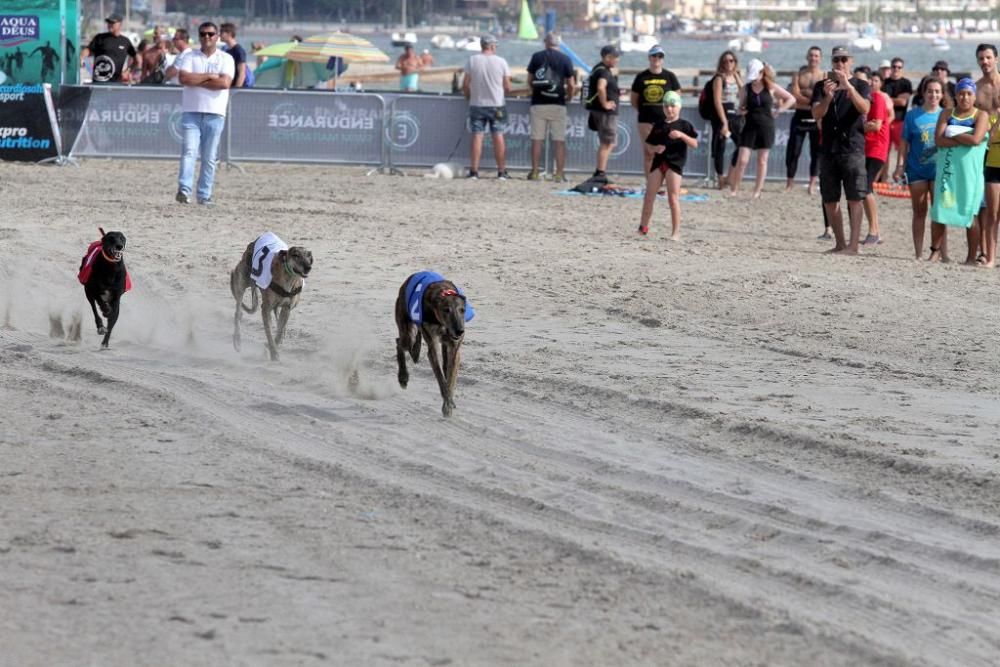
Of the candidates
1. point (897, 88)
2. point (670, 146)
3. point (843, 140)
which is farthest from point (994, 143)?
point (897, 88)

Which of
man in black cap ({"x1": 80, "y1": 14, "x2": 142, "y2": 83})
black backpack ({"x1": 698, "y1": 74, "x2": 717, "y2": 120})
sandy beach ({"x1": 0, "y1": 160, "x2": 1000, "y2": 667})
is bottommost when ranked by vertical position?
sandy beach ({"x1": 0, "y1": 160, "x2": 1000, "y2": 667})

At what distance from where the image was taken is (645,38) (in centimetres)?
15425

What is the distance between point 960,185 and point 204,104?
7612mm

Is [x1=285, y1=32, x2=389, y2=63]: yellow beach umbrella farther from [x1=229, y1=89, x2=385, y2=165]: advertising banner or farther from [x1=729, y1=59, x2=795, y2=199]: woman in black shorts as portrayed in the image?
[x1=729, y1=59, x2=795, y2=199]: woman in black shorts

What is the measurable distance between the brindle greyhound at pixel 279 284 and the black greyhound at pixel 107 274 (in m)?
0.75

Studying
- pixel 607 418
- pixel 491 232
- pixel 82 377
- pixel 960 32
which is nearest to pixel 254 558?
pixel 607 418

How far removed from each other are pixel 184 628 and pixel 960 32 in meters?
199

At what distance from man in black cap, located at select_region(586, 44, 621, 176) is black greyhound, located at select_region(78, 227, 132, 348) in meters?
11.0

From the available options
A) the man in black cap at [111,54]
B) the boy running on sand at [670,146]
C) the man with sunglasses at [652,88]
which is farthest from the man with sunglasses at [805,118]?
the man in black cap at [111,54]

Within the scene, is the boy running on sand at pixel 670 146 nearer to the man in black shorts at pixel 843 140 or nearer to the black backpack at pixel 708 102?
the man in black shorts at pixel 843 140

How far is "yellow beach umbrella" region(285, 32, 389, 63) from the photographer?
97.3 ft

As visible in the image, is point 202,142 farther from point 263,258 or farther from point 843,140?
point 263,258

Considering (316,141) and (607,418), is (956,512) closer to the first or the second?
(607,418)

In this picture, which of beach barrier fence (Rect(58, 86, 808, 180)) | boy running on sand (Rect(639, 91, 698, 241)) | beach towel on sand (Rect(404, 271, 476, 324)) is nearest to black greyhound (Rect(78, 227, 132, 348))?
beach towel on sand (Rect(404, 271, 476, 324))
